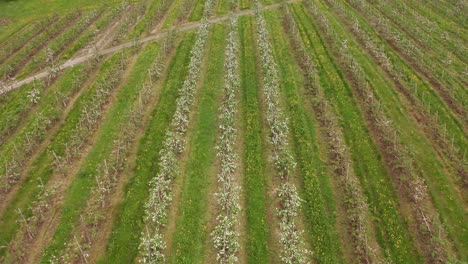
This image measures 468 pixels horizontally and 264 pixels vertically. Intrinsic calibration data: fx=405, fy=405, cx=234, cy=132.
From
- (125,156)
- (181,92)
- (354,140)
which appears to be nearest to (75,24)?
(181,92)

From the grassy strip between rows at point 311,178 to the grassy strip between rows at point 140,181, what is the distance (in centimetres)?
1156

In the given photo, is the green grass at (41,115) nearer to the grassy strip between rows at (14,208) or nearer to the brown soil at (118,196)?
the grassy strip between rows at (14,208)

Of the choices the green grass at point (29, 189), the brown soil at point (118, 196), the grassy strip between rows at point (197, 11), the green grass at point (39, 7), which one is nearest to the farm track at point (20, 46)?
the green grass at point (39, 7)

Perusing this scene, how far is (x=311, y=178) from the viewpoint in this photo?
31078 millimetres

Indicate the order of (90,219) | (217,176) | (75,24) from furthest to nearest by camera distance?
(75,24) → (217,176) → (90,219)

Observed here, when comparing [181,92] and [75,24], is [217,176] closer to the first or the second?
[181,92]

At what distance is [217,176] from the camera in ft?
105

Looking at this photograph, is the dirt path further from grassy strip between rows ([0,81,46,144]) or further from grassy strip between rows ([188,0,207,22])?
grassy strip between rows ([188,0,207,22])

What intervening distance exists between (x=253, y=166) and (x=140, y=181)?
8953mm

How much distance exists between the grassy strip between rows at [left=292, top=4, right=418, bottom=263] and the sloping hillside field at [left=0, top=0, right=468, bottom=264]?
5.1 inches

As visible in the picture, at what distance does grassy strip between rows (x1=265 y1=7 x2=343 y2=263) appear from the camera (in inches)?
1025

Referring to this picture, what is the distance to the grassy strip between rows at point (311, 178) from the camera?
2605 centimetres

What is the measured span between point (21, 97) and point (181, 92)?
18.0 meters

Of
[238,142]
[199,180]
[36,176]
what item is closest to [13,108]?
[36,176]
